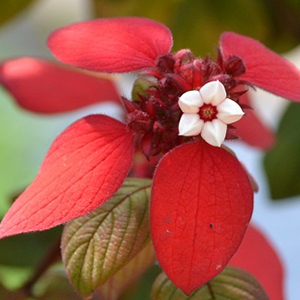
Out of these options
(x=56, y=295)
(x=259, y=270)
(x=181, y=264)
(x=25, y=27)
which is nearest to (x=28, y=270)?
(x=56, y=295)

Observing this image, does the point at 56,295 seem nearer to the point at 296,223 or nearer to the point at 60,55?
the point at 60,55

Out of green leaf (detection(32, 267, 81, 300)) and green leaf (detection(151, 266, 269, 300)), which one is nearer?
green leaf (detection(151, 266, 269, 300))

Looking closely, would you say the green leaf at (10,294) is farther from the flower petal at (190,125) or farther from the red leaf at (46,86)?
the flower petal at (190,125)

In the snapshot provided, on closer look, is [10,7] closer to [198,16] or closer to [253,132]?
[198,16]

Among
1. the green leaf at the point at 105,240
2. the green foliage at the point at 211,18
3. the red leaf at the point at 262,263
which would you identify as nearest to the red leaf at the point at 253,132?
the red leaf at the point at 262,263

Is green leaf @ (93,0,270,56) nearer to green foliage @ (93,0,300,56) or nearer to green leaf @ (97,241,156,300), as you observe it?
green foliage @ (93,0,300,56)

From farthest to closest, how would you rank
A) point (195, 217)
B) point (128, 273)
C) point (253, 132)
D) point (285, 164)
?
point (285, 164) < point (253, 132) < point (128, 273) < point (195, 217)

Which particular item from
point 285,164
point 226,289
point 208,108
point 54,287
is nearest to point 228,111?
point 208,108

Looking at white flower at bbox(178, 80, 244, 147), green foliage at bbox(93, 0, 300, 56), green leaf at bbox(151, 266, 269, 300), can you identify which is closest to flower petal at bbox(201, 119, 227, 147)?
white flower at bbox(178, 80, 244, 147)
